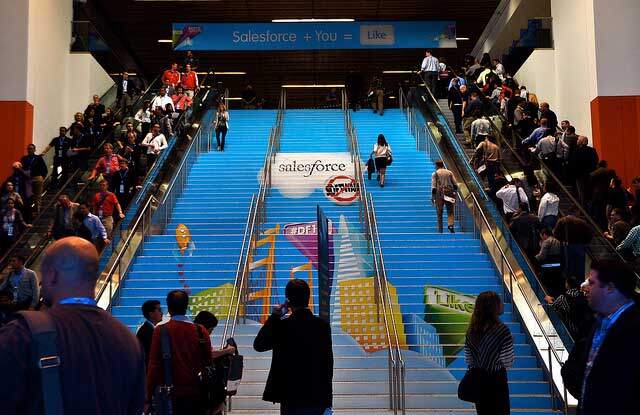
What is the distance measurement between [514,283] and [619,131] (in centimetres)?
786

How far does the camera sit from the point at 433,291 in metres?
12.3

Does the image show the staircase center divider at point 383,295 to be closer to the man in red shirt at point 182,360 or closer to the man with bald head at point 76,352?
the man in red shirt at point 182,360

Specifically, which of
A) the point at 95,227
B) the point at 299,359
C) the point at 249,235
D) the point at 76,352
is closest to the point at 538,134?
the point at 249,235

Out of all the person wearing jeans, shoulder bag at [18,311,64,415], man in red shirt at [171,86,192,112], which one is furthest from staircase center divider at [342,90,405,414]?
shoulder bag at [18,311,64,415]

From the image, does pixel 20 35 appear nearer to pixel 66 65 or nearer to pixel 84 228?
pixel 66 65

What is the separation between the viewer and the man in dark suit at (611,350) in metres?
3.53

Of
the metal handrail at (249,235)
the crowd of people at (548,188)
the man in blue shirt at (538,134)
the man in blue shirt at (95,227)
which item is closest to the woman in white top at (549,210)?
the crowd of people at (548,188)

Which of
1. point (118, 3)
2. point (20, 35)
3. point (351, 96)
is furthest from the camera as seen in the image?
point (118, 3)

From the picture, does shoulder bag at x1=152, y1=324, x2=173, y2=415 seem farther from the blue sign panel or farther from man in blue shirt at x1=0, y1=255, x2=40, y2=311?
the blue sign panel

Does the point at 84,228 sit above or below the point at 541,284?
above

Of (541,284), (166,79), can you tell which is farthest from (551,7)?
(541,284)

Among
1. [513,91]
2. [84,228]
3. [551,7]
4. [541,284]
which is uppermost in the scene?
[551,7]

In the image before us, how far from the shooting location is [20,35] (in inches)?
763

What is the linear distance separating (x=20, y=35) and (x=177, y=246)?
8071 mm
